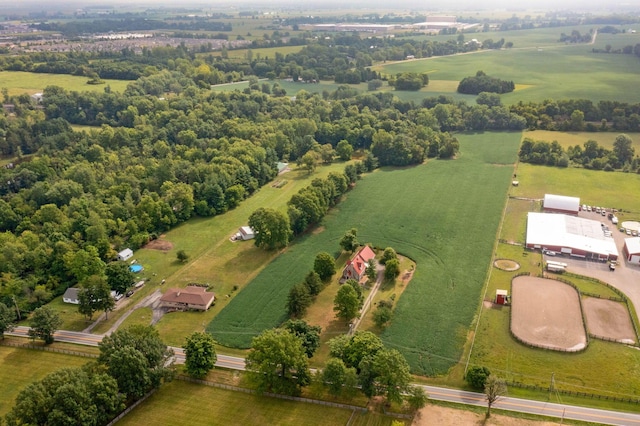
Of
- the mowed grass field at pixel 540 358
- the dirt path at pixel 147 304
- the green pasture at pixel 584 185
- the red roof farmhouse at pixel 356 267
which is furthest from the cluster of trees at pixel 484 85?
the dirt path at pixel 147 304

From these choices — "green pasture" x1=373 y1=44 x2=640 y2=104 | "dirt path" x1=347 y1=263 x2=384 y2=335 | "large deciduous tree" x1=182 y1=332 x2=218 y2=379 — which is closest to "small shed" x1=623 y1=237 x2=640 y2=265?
"dirt path" x1=347 y1=263 x2=384 y2=335

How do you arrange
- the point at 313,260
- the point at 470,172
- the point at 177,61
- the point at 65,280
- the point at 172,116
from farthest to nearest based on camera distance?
the point at 177,61 < the point at 172,116 < the point at 470,172 < the point at 313,260 < the point at 65,280

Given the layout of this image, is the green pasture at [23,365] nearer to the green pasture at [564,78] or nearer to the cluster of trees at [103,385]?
the cluster of trees at [103,385]

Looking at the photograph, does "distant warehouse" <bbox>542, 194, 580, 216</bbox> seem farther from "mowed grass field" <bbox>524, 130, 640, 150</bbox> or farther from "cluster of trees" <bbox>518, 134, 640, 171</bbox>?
"mowed grass field" <bbox>524, 130, 640, 150</bbox>

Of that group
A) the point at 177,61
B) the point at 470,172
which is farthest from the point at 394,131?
the point at 177,61

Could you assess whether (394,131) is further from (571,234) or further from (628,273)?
(628,273)
